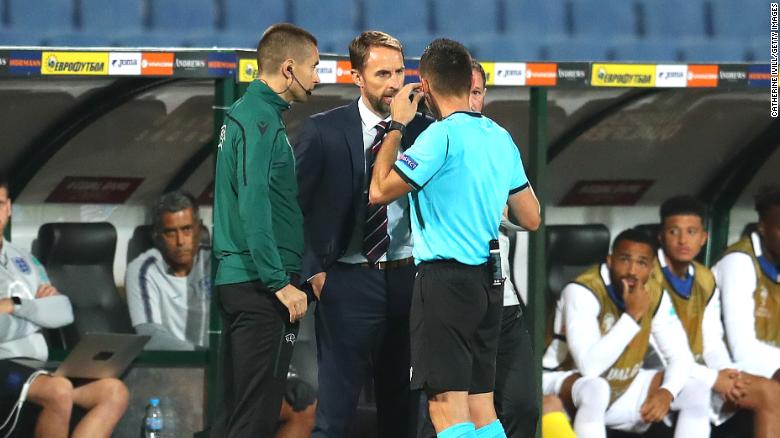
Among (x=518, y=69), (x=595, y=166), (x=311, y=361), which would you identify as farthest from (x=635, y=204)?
(x=311, y=361)

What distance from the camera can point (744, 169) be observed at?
6281 millimetres

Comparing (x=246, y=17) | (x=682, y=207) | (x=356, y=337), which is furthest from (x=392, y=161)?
(x=246, y=17)

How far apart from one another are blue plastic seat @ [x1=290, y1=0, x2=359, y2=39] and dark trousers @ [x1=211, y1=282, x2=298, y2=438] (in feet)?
11.6

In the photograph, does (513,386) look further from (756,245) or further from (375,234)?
(756,245)

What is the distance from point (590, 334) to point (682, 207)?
2.62ft

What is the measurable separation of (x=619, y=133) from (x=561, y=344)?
108cm

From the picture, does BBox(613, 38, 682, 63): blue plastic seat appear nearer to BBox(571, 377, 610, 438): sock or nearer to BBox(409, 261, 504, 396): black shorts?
BBox(571, 377, 610, 438): sock

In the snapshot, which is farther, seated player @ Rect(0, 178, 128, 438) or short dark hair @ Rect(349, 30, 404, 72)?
seated player @ Rect(0, 178, 128, 438)

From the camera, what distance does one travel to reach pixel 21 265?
16.9 ft

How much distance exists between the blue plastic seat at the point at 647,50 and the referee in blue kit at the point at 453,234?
4115mm

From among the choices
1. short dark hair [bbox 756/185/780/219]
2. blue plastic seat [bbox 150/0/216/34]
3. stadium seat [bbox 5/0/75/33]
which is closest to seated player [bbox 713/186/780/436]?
short dark hair [bbox 756/185/780/219]

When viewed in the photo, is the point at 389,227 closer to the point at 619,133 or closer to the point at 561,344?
the point at 561,344

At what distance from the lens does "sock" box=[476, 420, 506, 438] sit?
3543mm

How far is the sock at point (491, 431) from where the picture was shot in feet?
11.6
